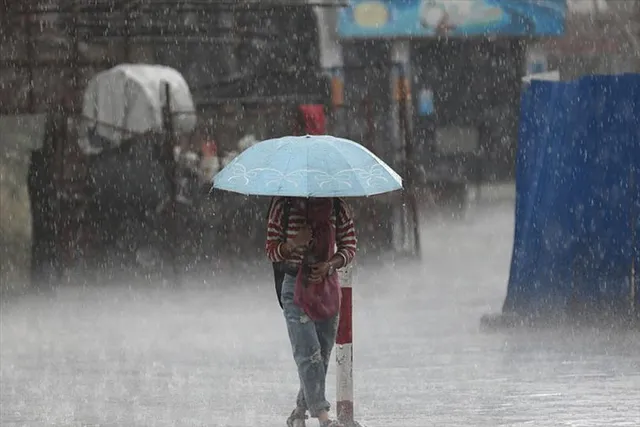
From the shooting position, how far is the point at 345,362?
8.68 m

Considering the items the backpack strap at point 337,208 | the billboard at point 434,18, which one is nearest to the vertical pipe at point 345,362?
the backpack strap at point 337,208

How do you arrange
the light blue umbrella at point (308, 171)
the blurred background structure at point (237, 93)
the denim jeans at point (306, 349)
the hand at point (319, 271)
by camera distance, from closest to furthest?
1. the light blue umbrella at point (308, 171)
2. the hand at point (319, 271)
3. the denim jeans at point (306, 349)
4. the blurred background structure at point (237, 93)

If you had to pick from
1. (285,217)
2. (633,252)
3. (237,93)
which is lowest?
(633,252)

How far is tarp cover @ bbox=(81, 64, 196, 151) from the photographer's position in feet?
67.3

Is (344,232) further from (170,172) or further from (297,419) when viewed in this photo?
(170,172)

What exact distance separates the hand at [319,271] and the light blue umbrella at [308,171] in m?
0.38

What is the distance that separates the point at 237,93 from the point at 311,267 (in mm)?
16144

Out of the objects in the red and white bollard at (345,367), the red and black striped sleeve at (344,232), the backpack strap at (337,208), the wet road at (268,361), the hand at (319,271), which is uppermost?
the backpack strap at (337,208)

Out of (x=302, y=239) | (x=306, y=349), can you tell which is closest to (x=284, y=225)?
(x=302, y=239)

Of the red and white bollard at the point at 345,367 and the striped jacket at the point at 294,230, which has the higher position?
the striped jacket at the point at 294,230

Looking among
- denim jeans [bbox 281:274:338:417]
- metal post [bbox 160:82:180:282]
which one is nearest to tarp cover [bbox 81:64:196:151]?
Result: metal post [bbox 160:82:180:282]

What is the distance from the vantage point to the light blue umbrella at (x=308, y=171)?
8.15 m

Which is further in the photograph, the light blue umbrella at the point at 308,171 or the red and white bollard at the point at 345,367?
the red and white bollard at the point at 345,367

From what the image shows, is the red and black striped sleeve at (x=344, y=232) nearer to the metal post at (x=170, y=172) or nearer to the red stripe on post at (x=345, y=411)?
the red stripe on post at (x=345, y=411)
